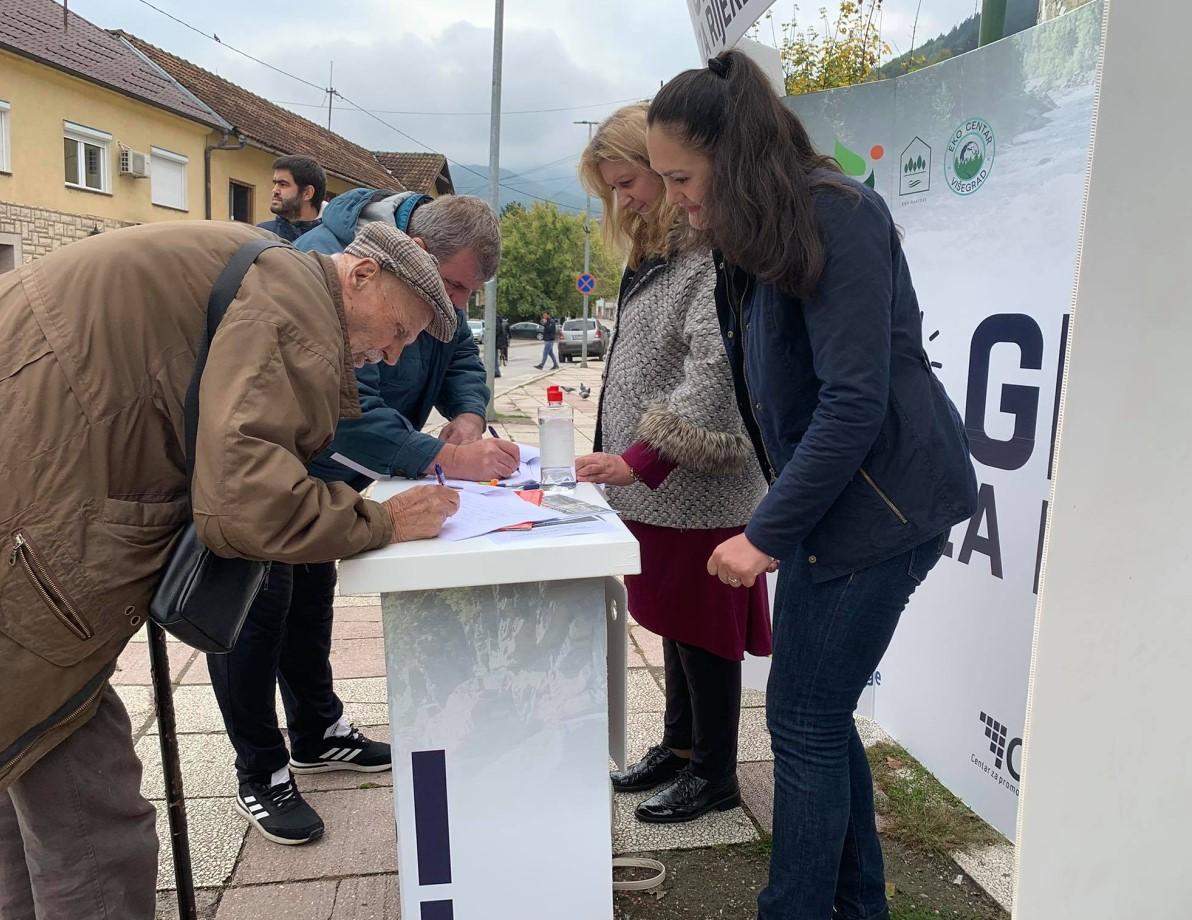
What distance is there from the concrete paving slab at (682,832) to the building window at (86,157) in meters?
19.5

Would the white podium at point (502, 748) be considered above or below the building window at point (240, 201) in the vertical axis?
Result: below

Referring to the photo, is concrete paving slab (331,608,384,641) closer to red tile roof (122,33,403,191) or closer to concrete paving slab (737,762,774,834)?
concrete paving slab (737,762,774,834)

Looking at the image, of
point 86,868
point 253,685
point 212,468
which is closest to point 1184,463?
point 212,468

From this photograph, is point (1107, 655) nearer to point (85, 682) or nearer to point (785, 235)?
point (785, 235)

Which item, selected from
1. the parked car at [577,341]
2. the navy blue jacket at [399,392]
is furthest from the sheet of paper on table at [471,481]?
the parked car at [577,341]

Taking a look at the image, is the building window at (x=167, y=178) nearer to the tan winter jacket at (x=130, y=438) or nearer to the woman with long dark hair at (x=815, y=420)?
the tan winter jacket at (x=130, y=438)

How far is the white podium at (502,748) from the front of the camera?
1734 mm

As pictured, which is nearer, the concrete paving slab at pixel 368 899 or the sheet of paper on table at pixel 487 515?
the sheet of paper on table at pixel 487 515

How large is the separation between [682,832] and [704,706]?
366mm

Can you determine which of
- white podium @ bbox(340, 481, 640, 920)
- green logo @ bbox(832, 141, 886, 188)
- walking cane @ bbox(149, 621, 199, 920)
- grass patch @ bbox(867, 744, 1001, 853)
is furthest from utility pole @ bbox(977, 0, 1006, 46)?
walking cane @ bbox(149, 621, 199, 920)

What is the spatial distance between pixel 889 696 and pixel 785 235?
6.64 ft

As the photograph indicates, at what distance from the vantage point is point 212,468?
1.35 metres

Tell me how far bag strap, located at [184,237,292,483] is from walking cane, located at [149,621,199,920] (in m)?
0.48

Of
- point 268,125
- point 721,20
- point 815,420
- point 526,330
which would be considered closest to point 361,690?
point 815,420
